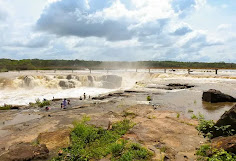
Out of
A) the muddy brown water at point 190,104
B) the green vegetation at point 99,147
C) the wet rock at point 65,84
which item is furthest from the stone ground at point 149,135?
the wet rock at point 65,84

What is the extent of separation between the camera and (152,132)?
318 inches

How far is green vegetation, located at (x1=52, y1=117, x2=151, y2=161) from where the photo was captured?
5.74 m

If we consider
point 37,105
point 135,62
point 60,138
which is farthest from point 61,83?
point 135,62

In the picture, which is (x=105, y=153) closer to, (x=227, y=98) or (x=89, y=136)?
(x=89, y=136)

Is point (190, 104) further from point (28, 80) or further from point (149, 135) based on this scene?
point (28, 80)

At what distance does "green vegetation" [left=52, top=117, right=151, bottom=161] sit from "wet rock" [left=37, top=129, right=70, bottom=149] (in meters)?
0.25

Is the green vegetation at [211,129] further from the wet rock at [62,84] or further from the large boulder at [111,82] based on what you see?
the large boulder at [111,82]

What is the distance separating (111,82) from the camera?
39.3 metres

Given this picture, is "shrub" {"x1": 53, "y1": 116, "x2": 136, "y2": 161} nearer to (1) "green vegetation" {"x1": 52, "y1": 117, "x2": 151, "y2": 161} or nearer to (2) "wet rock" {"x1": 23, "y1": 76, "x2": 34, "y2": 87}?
(1) "green vegetation" {"x1": 52, "y1": 117, "x2": 151, "y2": 161}

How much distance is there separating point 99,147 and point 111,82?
32900mm

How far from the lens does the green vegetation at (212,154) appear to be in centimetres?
507

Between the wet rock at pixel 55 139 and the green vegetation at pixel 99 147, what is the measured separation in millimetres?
245

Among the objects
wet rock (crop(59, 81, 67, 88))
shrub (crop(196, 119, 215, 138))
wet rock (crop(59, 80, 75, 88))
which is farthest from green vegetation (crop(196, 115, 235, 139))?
wet rock (crop(59, 81, 67, 88))

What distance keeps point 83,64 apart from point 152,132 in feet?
334
